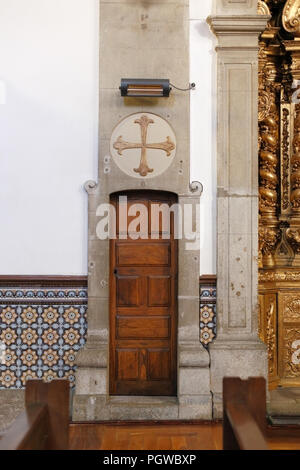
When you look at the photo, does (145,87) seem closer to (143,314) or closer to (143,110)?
(143,110)

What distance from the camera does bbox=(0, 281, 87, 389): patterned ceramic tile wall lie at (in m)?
5.50

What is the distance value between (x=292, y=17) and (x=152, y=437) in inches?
189

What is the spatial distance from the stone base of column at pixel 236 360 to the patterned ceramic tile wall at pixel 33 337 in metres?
1.45

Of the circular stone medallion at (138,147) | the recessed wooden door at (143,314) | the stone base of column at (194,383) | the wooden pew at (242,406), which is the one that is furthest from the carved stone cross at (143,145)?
the wooden pew at (242,406)

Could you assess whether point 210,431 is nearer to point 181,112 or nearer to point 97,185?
point 97,185

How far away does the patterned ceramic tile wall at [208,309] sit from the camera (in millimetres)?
5551

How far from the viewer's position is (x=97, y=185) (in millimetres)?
5547

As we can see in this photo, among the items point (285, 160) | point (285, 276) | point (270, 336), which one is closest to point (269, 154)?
point (285, 160)

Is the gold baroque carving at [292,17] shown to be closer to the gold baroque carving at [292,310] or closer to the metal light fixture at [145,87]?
the metal light fixture at [145,87]

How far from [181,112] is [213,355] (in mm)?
2573

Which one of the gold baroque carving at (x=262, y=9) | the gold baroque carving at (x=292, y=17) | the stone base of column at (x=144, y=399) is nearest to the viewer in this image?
the stone base of column at (x=144, y=399)

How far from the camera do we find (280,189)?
20.9 feet

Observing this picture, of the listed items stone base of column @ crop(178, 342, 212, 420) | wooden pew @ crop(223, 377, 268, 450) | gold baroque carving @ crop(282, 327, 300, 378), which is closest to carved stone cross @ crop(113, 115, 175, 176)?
stone base of column @ crop(178, 342, 212, 420)
